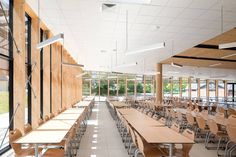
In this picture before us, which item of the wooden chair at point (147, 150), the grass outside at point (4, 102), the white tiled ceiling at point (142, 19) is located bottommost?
the wooden chair at point (147, 150)

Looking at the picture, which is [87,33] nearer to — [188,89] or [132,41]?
[132,41]

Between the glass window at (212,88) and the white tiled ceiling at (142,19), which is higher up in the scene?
the white tiled ceiling at (142,19)

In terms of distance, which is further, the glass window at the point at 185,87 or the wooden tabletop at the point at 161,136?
the glass window at the point at 185,87

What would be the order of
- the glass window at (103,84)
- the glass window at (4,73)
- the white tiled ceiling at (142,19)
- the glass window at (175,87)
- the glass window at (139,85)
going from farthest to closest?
1. the glass window at (175,87)
2. the glass window at (139,85)
3. the glass window at (103,84)
4. the glass window at (4,73)
5. the white tiled ceiling at (142,19)

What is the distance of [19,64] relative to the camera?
495 cm

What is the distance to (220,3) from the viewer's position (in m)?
4.21

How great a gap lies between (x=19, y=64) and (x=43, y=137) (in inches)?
80.4

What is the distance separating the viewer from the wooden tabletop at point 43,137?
3.35m

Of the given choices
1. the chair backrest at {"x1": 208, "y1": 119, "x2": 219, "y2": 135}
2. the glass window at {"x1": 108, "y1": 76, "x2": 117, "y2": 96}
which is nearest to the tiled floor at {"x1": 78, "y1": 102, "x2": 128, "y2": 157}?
the chair backrest at {"x1": 208, "y1": 119, "x2": 219, "y2": 135}

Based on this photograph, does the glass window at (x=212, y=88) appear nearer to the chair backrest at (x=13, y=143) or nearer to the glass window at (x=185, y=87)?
the glass window at (x=185, y=87)

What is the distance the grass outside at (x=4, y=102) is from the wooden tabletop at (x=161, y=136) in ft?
9.10

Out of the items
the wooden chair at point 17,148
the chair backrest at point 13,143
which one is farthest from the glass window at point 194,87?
the chair backrest at point 13,143

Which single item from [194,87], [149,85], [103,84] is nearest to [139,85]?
[149,85]

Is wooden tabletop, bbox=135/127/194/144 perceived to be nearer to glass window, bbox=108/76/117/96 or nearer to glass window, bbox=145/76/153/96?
glass window, bbox=108/76/117/96
